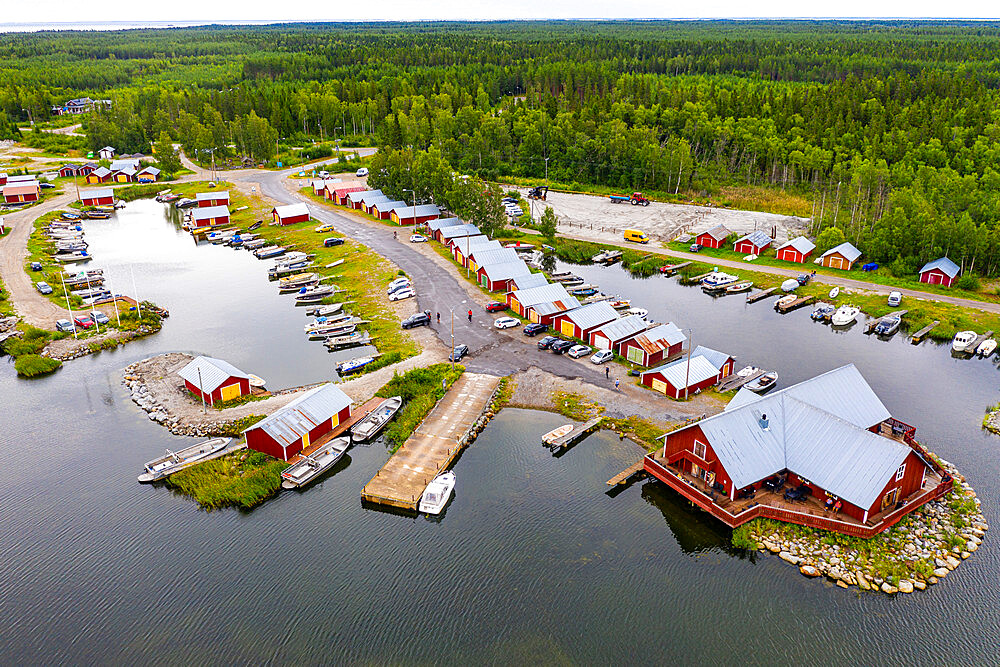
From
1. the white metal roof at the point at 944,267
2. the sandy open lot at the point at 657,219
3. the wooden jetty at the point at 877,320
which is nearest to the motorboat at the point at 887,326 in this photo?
the wooden jetty at the point at 877,320

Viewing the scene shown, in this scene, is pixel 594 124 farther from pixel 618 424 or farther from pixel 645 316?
pixel 618 424

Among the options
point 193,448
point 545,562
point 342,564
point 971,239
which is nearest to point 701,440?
point 545,562

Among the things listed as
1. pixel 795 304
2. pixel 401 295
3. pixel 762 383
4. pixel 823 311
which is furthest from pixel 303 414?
pixel 823 311

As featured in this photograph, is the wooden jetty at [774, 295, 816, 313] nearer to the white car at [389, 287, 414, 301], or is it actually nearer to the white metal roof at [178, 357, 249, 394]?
the white car at [389, 287, 414, 301]

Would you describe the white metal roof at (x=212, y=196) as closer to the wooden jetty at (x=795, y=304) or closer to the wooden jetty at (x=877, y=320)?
the wooden jetty at (x=795, y=304)

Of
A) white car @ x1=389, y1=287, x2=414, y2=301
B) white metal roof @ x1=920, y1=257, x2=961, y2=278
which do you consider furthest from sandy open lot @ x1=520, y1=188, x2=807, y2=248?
white car @ x1=389, y1=287, x2=414, y2=301
